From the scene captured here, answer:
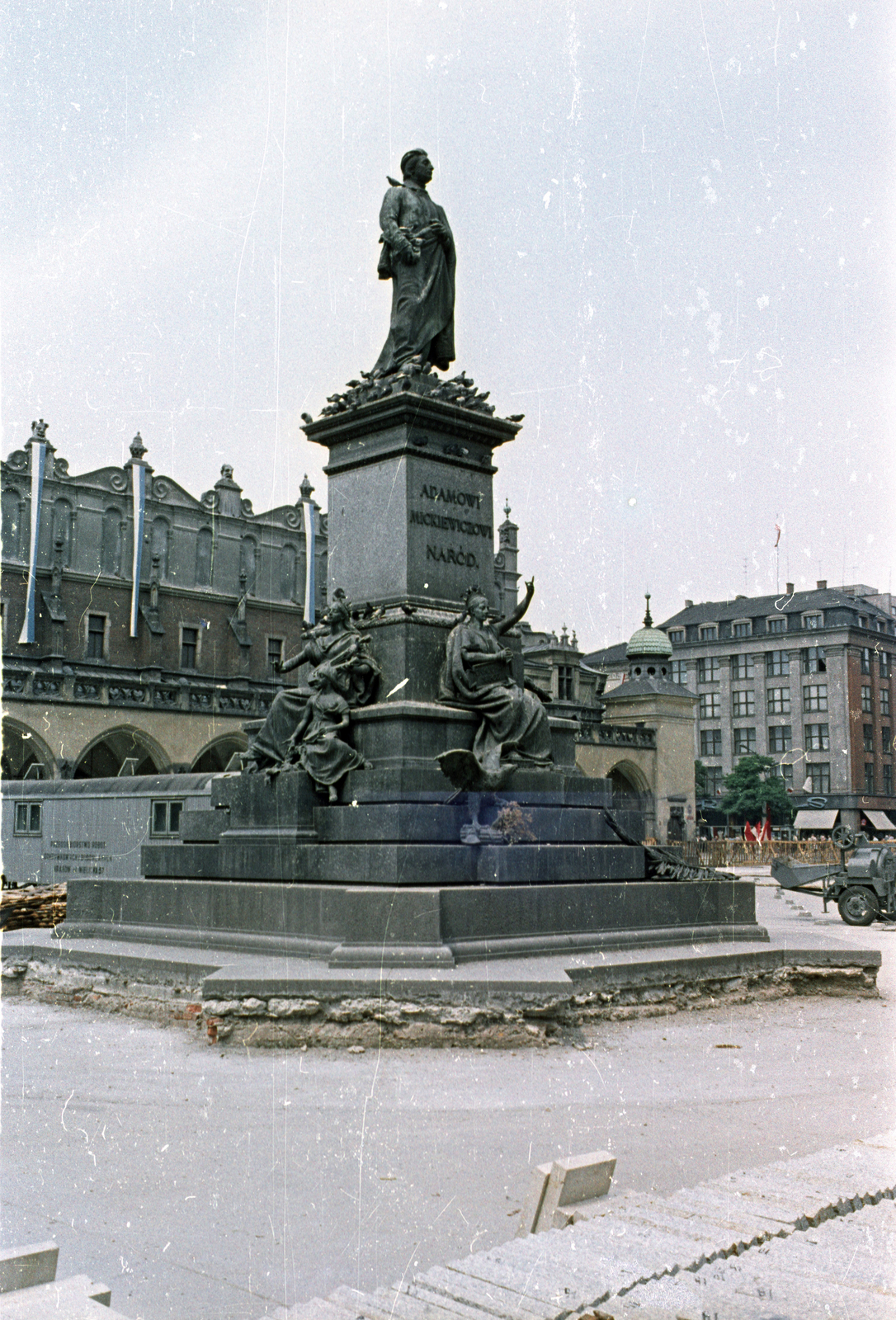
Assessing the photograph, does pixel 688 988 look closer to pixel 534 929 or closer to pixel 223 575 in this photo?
pixel 534 929

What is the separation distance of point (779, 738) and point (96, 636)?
168 feet

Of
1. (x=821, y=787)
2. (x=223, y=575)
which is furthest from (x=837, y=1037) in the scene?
(x=821, y=787)

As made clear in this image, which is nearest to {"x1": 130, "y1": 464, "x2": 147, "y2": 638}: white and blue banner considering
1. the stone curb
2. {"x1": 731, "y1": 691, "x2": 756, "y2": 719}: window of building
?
the stone curb

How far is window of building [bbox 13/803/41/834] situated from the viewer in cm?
2570

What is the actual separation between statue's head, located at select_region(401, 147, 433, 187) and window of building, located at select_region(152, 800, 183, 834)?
13846 millimetres

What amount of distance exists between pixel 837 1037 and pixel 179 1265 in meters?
5.45

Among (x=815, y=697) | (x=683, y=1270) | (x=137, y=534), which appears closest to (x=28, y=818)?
(x=683, y=1270)

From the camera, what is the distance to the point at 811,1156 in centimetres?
396

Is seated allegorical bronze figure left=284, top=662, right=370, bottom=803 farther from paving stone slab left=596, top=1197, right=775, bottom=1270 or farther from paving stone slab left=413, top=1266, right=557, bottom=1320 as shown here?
paving stone slab left=413, top=1266, right=557, bottom=1320

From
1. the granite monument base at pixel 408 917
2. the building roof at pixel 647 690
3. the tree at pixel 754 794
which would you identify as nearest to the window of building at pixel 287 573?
the building roof at pixel 647 690

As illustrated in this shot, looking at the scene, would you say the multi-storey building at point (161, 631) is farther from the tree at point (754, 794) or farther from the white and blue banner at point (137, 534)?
the tree at point (754, 794)

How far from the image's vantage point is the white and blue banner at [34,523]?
4656 cm

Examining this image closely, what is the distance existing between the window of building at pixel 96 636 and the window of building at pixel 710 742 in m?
51.9

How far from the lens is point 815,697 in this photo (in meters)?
83.4
